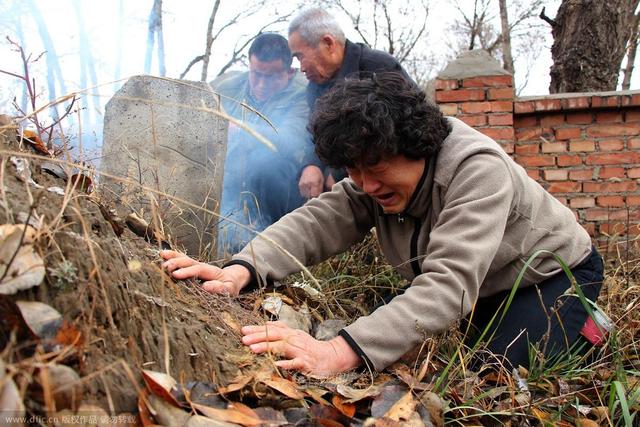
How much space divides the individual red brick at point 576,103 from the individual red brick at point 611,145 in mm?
353

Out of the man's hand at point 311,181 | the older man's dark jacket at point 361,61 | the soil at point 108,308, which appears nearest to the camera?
the soil at point 108,308

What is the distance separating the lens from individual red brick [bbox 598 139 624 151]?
504 cm

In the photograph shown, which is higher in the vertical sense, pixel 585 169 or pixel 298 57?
pixel 298 57

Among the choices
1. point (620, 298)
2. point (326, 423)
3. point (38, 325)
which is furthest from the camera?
point (620, 298)

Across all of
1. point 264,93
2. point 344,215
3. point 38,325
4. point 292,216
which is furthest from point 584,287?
point 264,93

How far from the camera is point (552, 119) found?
514cm

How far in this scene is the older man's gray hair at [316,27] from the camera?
12.9 ft

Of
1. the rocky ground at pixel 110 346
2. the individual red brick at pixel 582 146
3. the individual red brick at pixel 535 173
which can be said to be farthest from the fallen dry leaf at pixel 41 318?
the individual red brick at pixel 582 146

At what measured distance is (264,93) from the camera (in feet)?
15.1

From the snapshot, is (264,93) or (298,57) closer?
(298,57)

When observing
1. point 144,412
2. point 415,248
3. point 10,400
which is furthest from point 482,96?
point 10,400

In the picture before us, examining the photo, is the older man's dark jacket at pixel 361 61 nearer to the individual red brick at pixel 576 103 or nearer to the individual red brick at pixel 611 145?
the individual red brick at pixel 576 103

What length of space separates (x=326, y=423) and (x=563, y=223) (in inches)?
57.3

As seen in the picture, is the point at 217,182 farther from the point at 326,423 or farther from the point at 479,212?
the point at 326,423
